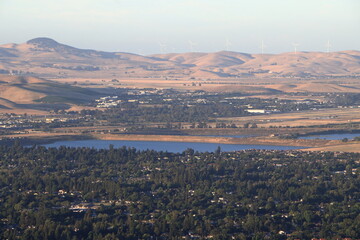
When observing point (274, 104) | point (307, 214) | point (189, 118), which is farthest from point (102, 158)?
point (274, 104)

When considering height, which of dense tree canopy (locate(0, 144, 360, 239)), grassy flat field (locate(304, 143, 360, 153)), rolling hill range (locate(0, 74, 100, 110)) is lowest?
dense tree canopy (locate(0, 144, 360, 239))

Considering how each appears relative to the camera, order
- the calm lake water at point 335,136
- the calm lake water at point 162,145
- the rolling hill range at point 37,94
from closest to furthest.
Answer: the calm lake water at point 162,145 → the calm lake water at point 335,136 → the rolling hill range at point 37,94

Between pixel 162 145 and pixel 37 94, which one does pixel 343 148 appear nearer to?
pixel 162 145

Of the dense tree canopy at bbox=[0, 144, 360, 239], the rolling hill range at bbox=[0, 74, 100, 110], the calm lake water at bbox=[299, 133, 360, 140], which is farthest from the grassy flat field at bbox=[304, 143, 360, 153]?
the rolling hill range at bbox=[0, 74, 100, 110]

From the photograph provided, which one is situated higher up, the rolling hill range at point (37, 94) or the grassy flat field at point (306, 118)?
the rolling hill range at point (37, 94)

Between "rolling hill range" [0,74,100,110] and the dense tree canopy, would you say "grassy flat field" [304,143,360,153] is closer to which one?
the dense tree canopy

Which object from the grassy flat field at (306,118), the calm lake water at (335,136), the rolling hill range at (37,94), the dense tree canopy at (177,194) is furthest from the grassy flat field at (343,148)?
the rolling hill range at (37,94)

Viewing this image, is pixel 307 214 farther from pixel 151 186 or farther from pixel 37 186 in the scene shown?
pixel 37 186

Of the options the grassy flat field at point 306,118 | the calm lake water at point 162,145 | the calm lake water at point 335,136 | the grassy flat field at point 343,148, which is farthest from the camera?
the grassy flat field at point 306,118

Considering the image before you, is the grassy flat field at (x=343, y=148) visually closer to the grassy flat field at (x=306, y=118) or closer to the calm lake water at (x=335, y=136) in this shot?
the calm lake water at (x=335, y=136)
